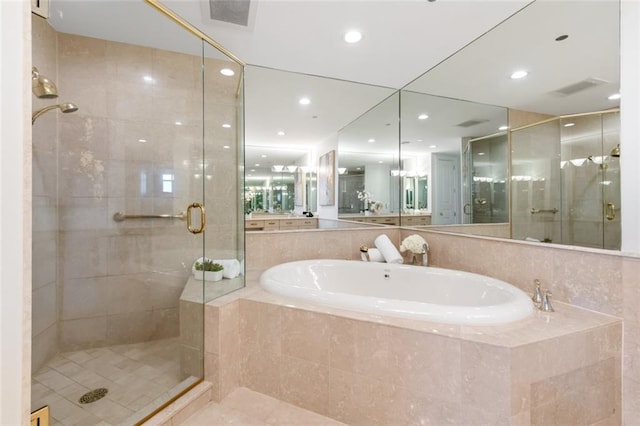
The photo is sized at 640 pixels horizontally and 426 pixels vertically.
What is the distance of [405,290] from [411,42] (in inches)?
76.3

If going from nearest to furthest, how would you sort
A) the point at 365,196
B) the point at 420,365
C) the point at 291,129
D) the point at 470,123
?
the point at 420,365, the point at 470,123, the point at 291,129, the point at 365,196

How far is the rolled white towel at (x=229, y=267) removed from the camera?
201 cm

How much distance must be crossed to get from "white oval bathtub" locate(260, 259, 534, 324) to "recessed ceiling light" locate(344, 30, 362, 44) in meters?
1.77

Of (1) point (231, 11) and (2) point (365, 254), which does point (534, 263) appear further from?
(1) point (231, 11)

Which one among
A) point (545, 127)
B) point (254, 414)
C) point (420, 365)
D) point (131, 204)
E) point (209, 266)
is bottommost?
point (254, 414)

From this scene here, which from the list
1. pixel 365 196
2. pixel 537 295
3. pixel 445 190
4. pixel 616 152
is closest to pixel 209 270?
pixel 365 196

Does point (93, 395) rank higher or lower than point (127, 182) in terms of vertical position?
lower

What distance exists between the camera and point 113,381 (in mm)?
1634

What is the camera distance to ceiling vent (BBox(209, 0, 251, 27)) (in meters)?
1.67

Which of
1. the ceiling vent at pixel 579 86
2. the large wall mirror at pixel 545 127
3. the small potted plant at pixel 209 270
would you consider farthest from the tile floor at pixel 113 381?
the ceiling vent at pixel 579 86

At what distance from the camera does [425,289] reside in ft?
7.17

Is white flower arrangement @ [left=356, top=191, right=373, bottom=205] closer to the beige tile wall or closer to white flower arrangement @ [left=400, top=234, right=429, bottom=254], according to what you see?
the beige tile wall

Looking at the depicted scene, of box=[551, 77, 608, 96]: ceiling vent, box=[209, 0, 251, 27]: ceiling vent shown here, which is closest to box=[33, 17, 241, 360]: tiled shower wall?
box=[209, 0, 251, 27]: ceiling vent

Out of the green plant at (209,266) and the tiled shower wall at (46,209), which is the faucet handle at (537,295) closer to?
the green plant at (209,266)
